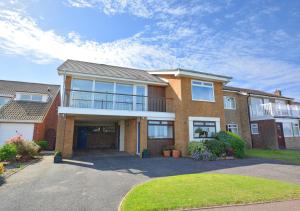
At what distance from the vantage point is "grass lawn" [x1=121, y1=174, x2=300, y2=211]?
5.04 m

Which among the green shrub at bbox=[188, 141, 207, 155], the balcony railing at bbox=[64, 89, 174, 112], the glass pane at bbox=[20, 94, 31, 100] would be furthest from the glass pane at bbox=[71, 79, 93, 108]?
the glass pane at bbox=[20, 94, 31, 100]

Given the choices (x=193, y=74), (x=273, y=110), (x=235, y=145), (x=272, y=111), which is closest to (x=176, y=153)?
(x=235, y=145)

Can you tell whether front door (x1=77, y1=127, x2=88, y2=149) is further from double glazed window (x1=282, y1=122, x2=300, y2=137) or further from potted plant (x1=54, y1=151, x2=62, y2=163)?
double glazed window (x1=282, y1=122, x2=300, y2=137)

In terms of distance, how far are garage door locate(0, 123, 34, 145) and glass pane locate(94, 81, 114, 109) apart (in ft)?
27.9

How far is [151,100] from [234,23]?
27.8 ft

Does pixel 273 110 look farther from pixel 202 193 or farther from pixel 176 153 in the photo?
pixel 202 193

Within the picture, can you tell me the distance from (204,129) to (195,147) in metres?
2.62

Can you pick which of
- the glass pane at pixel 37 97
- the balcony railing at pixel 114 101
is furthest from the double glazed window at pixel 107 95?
the glass pane at pixel 37 97

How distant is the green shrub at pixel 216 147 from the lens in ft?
43.7

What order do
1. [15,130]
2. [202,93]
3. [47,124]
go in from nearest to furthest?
[202,93] → [15,130] → [47,124]

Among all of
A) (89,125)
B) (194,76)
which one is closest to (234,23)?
(194,76)

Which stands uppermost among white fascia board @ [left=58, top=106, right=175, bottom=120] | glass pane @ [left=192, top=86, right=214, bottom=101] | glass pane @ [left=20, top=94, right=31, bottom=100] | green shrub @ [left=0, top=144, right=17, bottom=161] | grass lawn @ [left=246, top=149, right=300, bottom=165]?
glass pane @ [left=20, top=94, right=31, bottom=100]

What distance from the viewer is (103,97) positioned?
14492 mm

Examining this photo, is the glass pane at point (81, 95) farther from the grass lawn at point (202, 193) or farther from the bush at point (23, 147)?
the grass lawn at point (202, 193)
